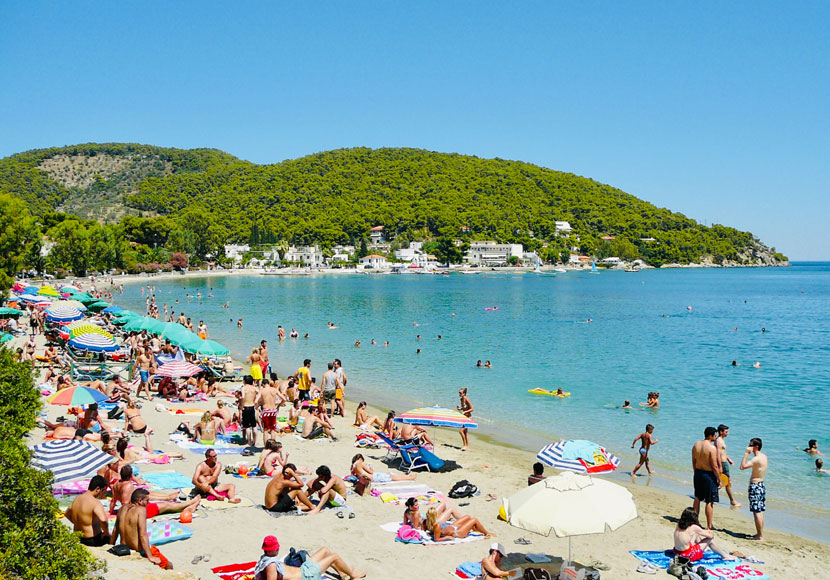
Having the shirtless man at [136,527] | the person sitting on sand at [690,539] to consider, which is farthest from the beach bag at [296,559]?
the person sitting on sand at [690,539]

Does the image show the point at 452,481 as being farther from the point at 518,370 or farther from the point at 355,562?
the point at 518,370

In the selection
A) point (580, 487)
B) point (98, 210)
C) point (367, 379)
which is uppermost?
point (98, 210)

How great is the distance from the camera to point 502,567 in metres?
7.04

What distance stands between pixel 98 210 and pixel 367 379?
551 ft

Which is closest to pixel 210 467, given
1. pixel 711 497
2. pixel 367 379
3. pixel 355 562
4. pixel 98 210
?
pixel 355 562

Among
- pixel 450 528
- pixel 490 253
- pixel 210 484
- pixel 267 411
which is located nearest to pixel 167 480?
pixel 210 484

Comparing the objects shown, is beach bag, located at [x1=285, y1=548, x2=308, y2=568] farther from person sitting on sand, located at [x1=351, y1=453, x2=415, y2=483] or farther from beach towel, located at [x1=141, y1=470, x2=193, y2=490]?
beach towel, located at [x1=141, y1=470, x2=193, y2=490]

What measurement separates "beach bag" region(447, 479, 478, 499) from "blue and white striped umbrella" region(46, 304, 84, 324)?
70.9 ft

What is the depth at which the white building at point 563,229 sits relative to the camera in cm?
19062

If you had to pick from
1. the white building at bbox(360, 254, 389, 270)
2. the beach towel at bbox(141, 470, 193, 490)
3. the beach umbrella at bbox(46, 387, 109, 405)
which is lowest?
the beach towel at bbox(141, 470, 193, 490)

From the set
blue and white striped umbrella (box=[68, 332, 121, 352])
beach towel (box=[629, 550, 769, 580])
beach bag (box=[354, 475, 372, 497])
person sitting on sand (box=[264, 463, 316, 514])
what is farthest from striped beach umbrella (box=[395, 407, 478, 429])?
blue and white striped umbrella (box=[68, 332, 121, 352])

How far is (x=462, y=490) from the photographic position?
9875mm

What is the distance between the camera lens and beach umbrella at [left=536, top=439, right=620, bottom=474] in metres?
10.1

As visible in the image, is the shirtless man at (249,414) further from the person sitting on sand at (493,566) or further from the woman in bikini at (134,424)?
the person sitting on sand at (493,566)
